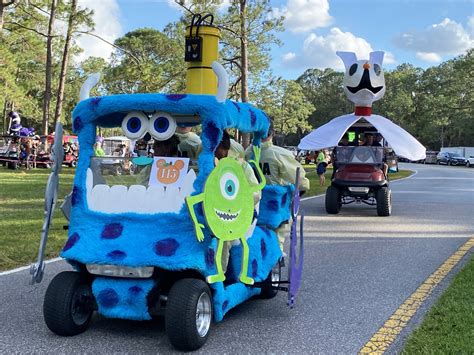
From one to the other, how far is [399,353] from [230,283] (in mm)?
1478

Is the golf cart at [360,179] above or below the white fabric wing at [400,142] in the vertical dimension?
below

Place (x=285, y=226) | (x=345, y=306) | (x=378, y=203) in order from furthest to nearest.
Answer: (x=378, y=203) < (x=285, y=226) < (x=345, y=306)

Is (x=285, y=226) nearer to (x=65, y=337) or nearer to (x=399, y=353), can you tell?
(x=399, y=353)

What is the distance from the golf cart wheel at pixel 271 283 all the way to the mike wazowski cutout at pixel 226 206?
15.9 inches

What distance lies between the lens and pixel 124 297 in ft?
14.0

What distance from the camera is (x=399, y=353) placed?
421 centimetres

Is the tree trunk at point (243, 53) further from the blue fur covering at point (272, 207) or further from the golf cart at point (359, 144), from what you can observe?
the blue fur covering at point (272, 207)

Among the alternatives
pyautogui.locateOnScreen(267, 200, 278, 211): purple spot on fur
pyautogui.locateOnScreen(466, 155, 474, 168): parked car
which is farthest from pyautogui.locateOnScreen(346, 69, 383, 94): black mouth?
pyautogui.locateOnScreen(466, 155, 474, 168): parked car

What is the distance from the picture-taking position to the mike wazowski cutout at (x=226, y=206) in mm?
4301

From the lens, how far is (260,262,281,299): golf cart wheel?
5297 mm

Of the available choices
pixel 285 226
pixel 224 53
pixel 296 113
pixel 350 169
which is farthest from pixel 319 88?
pixel 285 226

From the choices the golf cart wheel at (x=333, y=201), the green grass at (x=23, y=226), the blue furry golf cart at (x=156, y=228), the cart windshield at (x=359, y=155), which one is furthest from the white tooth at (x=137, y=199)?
the cart windshield at (x=359, y=155)

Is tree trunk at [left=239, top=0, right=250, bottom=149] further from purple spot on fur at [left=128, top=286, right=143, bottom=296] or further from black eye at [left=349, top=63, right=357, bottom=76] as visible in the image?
purple spot on fur at [left=128, top=286, right=143, bottom=296]

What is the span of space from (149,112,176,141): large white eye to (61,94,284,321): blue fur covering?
0.25 feet
